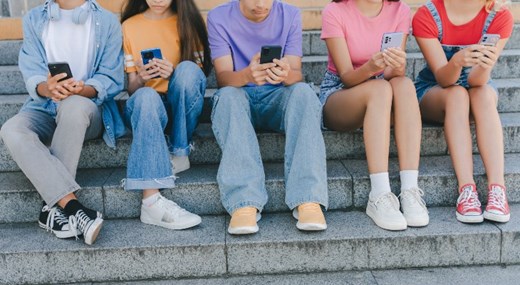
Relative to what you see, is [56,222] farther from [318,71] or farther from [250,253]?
[318,71]

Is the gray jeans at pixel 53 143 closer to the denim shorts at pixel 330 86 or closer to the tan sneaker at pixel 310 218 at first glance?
the tan sneaker at pixel 310 218

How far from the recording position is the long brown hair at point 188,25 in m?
3.21

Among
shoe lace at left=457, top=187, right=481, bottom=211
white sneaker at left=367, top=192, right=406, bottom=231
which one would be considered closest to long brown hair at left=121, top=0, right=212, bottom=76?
white sneaker at left=367, top=192, right=406, bottom=231

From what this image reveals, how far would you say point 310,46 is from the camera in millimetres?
4586

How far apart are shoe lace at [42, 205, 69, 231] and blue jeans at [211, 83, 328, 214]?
87cm

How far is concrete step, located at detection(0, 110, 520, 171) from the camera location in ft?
11.0

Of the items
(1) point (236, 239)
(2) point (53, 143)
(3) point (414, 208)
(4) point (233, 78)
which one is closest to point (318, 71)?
(4) point (233, 78)

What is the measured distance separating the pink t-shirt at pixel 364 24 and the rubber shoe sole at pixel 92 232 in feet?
5.61

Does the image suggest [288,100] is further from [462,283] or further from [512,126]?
[512,126]

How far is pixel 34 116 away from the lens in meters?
3.00

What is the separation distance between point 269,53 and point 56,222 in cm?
148

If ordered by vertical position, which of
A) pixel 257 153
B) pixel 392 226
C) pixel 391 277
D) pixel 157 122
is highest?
pixel 157 122

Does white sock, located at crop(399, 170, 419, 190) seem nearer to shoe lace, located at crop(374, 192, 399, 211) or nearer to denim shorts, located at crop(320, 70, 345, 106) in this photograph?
shoe lace, located at crop(374, 192, 399, 211)

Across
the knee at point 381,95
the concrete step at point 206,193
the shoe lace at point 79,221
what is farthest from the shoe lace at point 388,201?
the shoe lace at point 79,221
